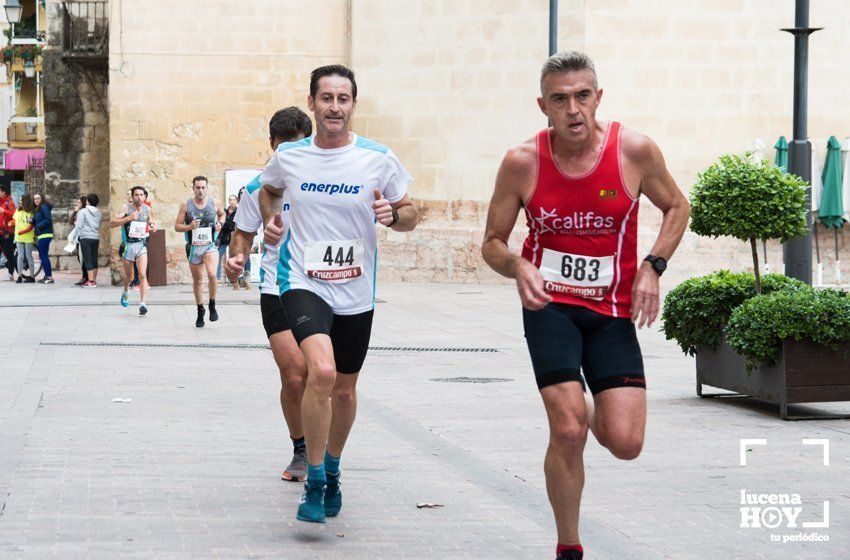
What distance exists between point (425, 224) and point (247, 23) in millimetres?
5099

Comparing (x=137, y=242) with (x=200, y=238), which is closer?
(x=200, y=238)

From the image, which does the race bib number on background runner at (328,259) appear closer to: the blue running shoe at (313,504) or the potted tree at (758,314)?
the blue running shoe at (313,504)

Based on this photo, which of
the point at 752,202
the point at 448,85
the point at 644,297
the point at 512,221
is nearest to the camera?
the point at 644,297

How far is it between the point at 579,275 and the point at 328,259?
1.48m

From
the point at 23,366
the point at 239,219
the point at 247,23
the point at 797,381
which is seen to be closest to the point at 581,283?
the point at 239,219

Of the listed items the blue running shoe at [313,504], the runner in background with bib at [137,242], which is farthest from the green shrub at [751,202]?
the runner in background with bib at [137,242]

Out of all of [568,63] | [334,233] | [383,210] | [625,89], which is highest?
[625,89]

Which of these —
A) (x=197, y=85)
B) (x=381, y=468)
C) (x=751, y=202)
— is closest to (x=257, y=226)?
(x=381, y=468)

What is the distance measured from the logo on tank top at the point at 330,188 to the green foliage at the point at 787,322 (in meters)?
3.61

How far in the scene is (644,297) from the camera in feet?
16.5

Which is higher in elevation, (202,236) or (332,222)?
(332,222)

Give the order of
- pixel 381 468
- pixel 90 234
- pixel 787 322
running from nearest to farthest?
1. pixel 381 468
2. pixel 787 322
3. pixel 90 234

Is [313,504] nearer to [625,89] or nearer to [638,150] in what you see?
[638,150]

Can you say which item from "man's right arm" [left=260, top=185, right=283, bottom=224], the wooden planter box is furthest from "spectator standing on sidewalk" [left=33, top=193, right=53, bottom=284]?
"man's right arm" [left=260, top=185, right=283, bottom=224]
